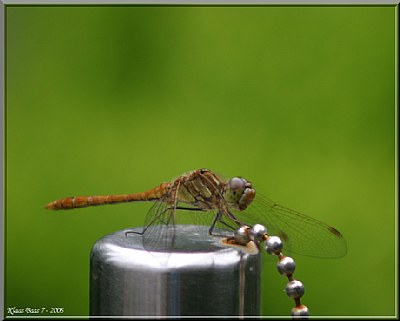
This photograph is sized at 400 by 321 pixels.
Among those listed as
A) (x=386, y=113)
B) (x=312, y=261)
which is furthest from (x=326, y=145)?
(x=312, y=261)

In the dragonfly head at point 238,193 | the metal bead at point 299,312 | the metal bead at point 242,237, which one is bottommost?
the metal bead at point 299,312

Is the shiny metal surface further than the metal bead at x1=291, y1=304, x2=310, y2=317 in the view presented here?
No

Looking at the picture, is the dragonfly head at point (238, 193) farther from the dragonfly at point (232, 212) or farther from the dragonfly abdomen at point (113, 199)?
the dragonfly abdomen at point (113, 199)

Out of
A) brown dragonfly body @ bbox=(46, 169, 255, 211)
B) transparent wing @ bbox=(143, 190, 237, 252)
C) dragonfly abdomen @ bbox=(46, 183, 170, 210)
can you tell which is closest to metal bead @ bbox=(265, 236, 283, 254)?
transparent wing @ bbox=(143, 190, 237, 252)

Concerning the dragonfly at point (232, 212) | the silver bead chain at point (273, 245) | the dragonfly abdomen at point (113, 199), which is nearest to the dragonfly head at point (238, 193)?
the dragonfly at point (232, 212)

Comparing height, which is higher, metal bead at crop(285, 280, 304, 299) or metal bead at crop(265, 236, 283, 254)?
metal bead at crop(265, 236, 283, 254)

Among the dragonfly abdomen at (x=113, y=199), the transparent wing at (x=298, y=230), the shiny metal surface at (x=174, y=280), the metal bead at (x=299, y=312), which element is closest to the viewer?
the shiny metal surface at (x=174, y=280)

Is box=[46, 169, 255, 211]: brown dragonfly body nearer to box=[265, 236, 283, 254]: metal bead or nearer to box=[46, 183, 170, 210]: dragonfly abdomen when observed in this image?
box=[46, 183, 170, 210]: dragonfly abdomen
